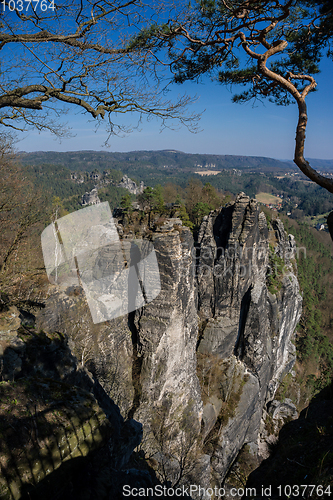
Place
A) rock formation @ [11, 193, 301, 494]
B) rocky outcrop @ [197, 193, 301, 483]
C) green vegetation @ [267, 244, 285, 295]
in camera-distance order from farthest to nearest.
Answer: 1. green vegetation @ [267, 244, 285, 295]
2. rocky outcrop @ [197, 193, 301, 483]
3. rock formation @ [11, 193, 301, 494]

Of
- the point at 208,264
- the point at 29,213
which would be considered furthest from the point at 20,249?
the point at 208,264

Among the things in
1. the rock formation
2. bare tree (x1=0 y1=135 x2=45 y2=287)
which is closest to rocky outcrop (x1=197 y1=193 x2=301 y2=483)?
the rock formation

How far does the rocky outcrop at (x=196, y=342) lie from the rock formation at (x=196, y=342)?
0.04 m

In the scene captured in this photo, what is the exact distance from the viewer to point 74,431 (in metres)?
2.99

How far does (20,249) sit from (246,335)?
17.3 meters

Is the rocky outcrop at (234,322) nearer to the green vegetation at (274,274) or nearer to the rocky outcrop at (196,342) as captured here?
the rocky outcrop at (196,342)

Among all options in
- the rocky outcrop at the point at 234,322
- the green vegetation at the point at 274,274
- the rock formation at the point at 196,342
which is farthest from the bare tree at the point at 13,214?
the green vegetation at the point at 274,274

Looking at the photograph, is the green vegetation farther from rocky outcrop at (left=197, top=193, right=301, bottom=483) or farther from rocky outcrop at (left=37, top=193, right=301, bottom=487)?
rocky outcrop at (left=197, top=193, right=301, bottom=483)

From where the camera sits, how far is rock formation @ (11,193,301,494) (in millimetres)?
10445

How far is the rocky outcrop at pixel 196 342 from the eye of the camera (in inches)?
412

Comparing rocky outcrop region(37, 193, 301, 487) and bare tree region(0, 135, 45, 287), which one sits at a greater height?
bare tree region(0, 135, 45, 287)

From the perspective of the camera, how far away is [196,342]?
→ 47.0 feet

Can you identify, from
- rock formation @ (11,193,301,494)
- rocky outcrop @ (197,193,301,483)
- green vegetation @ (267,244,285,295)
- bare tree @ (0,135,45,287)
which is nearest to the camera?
bare tree @ (0,135,45,287)

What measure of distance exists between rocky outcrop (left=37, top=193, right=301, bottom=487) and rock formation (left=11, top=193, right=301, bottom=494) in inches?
1.7
